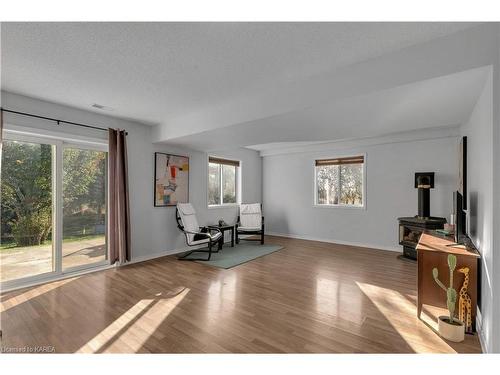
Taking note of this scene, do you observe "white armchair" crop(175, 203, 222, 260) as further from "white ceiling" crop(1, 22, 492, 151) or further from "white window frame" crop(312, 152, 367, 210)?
"white window frame" crop(312, 152, 367, 210)

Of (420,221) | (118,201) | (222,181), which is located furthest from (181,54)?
(420,221)

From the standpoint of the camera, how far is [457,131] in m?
4.45

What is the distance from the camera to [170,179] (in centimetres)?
495

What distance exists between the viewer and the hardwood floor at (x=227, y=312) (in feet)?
Answer: 6.60

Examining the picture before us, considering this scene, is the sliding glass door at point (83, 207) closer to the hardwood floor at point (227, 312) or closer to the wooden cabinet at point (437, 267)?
the hardwood floor at point (227, 312)

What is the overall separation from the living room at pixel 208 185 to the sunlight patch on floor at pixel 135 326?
0.07 feet

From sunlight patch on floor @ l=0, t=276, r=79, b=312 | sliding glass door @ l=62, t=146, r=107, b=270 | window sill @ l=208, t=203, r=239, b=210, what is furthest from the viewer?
window sill @ l=208, t=203, r=239, b=210

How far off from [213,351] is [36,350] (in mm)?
1366

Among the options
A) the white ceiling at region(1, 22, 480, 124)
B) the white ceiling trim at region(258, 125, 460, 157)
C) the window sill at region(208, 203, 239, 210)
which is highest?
the white ceiling at region(1, 22, 480, 124)

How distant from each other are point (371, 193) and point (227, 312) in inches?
167

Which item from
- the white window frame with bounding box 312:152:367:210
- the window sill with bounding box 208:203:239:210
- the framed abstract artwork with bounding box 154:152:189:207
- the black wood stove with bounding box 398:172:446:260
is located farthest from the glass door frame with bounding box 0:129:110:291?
the black wood stove with bounding box 398:172:446:260

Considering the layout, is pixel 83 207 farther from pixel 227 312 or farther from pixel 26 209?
pixel 227 312

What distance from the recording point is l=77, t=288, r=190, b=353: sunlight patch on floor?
1.99 m

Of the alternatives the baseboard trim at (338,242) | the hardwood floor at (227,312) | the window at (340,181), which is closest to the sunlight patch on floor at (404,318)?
the hardwood floor at (227,312)
